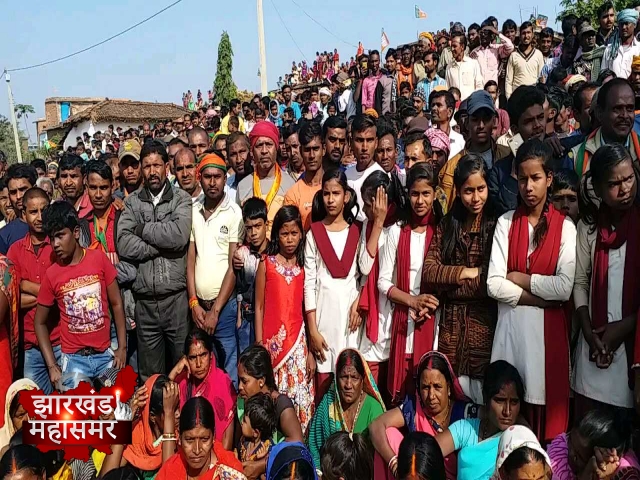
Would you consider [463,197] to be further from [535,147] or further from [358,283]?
[358,283]

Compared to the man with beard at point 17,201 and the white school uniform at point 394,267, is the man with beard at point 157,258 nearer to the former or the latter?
the man with beard at point 17,201

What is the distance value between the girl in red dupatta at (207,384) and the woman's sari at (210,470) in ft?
1.56

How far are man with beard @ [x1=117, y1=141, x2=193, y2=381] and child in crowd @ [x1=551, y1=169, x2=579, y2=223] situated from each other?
272cm

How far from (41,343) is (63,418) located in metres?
0.98

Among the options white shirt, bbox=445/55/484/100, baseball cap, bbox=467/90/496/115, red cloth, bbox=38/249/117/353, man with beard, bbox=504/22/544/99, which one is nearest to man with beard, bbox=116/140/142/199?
red cloth, bbox=38/249/117/353

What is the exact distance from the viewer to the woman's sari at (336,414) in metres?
4.01

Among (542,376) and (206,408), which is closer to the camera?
(542,376)

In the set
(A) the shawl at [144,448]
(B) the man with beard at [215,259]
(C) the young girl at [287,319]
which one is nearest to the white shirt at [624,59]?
(C) the young girl at [287,319]

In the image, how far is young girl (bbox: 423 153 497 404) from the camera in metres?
3.56

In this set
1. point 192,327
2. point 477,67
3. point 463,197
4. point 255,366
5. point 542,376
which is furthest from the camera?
point 477,67

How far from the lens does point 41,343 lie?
175 inches

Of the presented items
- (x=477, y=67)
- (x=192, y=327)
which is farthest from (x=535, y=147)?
(x=477, y=67)

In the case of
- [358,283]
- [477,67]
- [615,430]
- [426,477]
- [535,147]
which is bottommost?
[426,477]

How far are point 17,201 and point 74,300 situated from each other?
1.56 m
